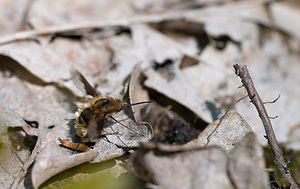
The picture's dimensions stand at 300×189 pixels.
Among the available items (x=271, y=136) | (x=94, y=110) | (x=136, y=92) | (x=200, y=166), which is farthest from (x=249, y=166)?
(x=136, y=92)

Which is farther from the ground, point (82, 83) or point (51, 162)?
point (82, 83)

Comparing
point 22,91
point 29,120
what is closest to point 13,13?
point 22,91

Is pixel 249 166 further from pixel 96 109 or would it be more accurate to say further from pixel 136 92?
pixel 136 92

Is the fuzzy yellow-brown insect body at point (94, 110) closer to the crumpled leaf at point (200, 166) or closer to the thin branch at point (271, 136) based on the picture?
the crumpled leaf at point (200, 166)

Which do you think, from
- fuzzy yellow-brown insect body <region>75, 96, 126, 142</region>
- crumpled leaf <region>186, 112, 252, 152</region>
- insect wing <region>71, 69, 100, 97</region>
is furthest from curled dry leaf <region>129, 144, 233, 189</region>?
insect wing <region>71, 69, 100, 97</region>

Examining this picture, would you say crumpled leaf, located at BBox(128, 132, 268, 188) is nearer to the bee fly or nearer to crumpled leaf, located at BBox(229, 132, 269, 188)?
crumpled leaf, located at BBox(229, 132, 269, 188)

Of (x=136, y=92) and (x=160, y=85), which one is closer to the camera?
(x=136, y=92)

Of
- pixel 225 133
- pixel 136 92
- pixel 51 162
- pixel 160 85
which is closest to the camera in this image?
pixel 51 162
